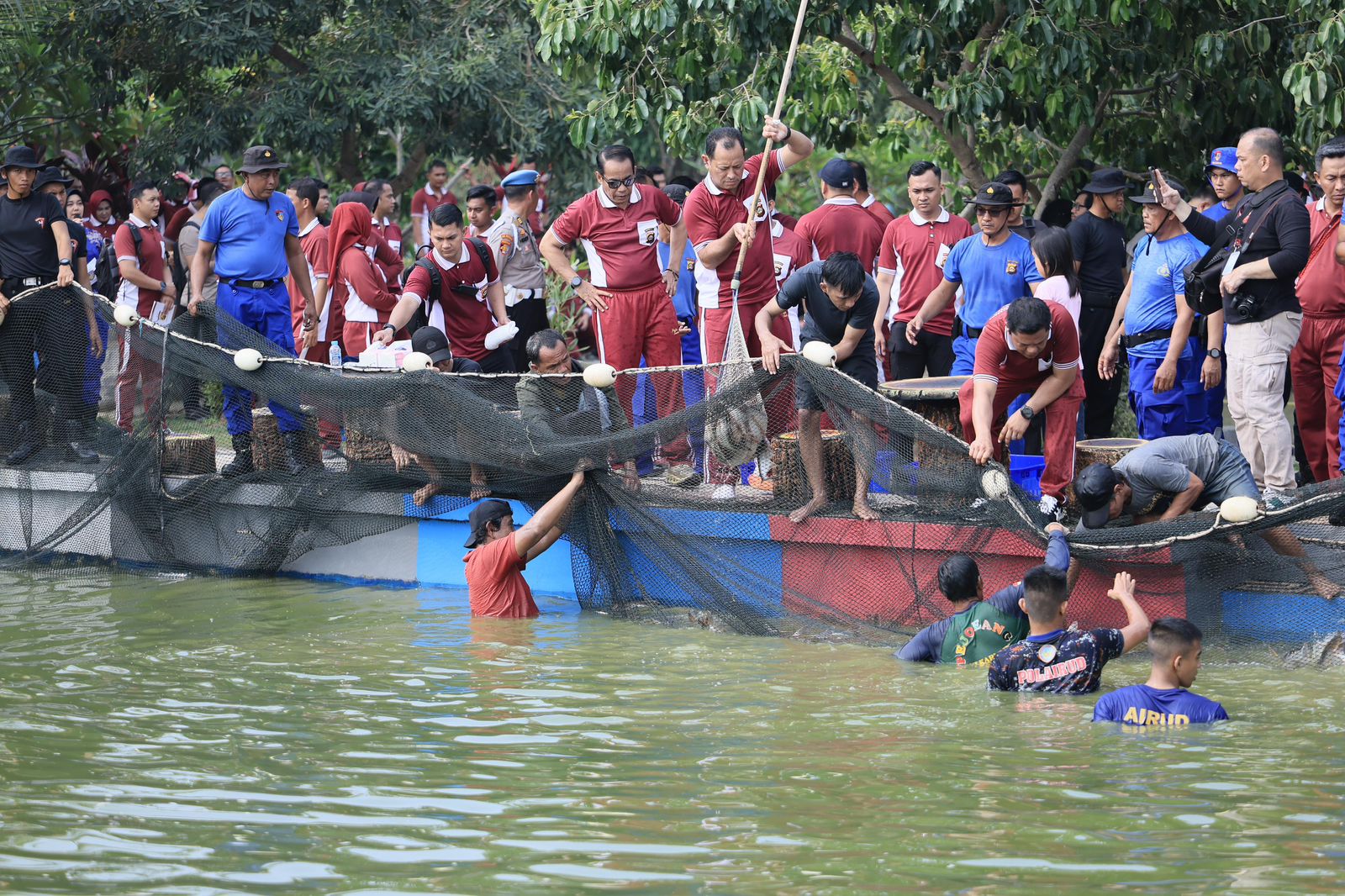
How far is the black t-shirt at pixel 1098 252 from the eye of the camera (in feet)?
34.3

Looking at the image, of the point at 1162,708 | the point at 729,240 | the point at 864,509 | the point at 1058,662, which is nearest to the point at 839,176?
the point at 729,240

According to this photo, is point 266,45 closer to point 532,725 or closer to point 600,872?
point 532,725

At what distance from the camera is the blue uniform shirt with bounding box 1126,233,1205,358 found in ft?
30.4

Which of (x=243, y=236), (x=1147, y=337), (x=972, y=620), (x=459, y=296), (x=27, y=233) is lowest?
(x=972, y=620)

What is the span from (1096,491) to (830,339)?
2000mm

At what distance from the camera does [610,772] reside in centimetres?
623

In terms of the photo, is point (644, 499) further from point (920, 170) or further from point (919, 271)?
point (920, 170)

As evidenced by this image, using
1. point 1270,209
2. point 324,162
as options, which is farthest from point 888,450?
point 324,162

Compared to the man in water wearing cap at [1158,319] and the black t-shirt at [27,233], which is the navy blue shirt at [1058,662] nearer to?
the man in water wearing cap at [1158,319]

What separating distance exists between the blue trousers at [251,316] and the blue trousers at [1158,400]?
17.6ft

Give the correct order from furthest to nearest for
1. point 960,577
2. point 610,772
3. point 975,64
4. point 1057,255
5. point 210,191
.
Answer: point 210,191 < point 975,64 < point 1057,255 < point 960,577 < point 610,772

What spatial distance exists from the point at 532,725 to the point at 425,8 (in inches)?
452

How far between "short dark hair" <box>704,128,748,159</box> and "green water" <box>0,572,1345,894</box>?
289 centimetres

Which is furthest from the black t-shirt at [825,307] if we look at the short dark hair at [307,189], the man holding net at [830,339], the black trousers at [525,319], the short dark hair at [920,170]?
the short dark hair at [307,189]
